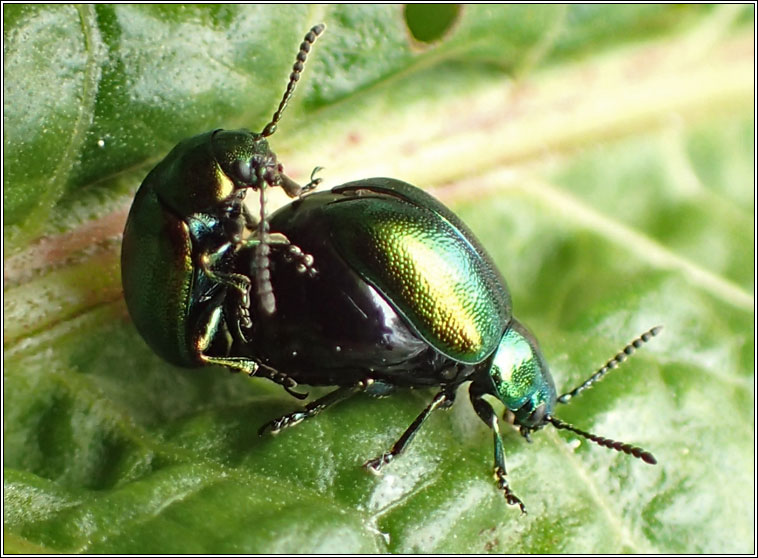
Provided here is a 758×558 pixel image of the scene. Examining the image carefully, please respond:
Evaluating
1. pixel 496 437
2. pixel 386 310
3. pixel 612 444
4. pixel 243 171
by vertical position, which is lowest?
pixel 612 444

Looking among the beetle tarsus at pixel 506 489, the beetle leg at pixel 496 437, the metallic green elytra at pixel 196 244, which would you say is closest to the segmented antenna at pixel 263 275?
the metallic green elytra at pixel 196 244

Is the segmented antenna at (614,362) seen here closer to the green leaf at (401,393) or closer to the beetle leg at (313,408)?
the green leaf at (401,393)

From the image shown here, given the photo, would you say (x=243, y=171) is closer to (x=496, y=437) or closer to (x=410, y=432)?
Result: (x=410, y=432)

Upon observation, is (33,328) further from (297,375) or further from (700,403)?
(700,403)

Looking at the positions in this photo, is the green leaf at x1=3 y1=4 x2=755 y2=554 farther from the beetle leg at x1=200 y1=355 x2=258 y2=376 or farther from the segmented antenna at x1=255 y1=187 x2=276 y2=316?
the segmented antenna at x1=255 y1=187 x2=276 y2=316

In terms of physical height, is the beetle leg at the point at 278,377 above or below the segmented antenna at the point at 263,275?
below

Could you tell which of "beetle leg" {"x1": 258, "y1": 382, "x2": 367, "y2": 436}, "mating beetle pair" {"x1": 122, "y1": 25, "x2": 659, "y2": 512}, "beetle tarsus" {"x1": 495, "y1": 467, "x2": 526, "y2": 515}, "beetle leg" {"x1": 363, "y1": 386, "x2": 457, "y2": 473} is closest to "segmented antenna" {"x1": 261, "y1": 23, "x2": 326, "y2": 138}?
"mating beetle pair" {"x1": 122, "y1": 25, "x2": 659, "y2": 512}

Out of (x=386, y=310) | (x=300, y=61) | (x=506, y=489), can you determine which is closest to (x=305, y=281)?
(x=386, y=310)

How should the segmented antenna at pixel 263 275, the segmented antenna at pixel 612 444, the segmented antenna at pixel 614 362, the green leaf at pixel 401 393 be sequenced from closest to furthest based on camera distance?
the green leaf at pixel 401 393 → the segmented antenna at pixel 263 275 → the segmented antenna at pixel 612 444 → the segmented antenna at pixel 614 362

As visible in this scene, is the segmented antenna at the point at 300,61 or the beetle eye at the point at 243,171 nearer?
the beetle eye at the point at 243,171
